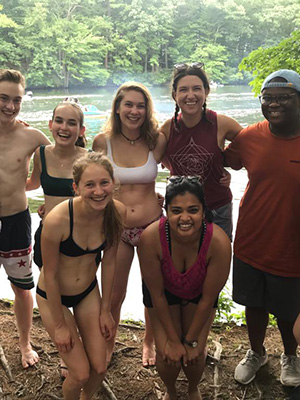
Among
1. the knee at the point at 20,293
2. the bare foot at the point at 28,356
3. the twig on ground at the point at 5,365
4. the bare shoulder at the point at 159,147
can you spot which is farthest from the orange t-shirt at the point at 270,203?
the twig on ground at the point at 5,365

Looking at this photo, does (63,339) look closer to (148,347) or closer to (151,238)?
(151,238)

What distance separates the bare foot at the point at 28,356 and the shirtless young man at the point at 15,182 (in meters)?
0.02

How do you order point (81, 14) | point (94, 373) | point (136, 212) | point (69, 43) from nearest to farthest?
point (94, 373) → point (136, 212) → point (69, 43) → point (81, 14)

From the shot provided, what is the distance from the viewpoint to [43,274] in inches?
95.1

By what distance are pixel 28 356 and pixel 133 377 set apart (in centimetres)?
79

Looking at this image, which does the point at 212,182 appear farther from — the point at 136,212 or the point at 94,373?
the point at 94,373

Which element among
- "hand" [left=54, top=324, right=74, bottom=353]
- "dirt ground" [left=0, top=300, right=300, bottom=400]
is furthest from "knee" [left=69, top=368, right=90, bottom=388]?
"dirt ground" [left=0, top=300, right=300, bottom=400]

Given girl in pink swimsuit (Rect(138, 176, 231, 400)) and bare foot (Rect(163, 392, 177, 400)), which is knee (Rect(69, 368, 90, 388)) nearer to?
girl in pink swimsuit (Rect(138, 176, 231, 400))

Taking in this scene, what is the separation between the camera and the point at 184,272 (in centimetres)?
244

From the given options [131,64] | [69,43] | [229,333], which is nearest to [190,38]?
[131,64]

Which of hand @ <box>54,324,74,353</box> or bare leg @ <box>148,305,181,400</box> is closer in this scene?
hand @ <box>54,324,74,353</box>

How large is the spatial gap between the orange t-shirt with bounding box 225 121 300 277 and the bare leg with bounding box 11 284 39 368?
1.57 meters

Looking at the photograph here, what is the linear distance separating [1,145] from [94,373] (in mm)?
1626

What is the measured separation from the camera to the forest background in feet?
102
